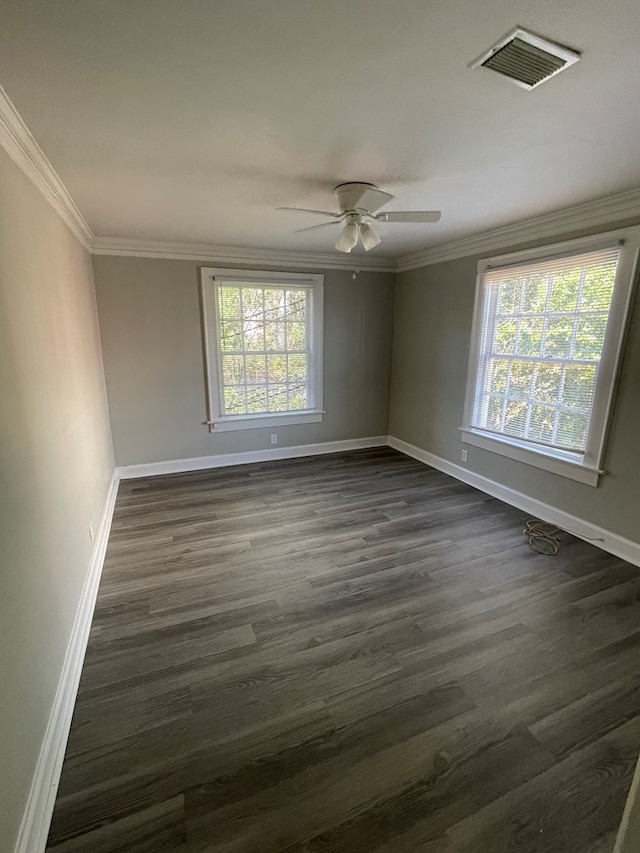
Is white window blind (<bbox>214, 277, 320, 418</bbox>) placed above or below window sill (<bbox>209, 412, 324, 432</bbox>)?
above

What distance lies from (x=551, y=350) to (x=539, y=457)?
0.90 m

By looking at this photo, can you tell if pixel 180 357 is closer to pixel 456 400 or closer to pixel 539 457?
pixel 456 400

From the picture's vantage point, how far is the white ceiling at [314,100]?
1.09 m

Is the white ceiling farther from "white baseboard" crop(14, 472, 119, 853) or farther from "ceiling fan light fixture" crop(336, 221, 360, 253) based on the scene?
"white baseboard" crop(14, 472, 119, 853)

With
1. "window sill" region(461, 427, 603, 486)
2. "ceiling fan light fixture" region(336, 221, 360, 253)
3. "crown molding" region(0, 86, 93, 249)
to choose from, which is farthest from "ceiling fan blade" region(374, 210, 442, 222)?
"window sill" region(461, 427, 603, 486)

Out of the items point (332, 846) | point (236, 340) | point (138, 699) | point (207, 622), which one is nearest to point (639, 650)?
point (332, 846)

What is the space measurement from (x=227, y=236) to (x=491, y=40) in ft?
9.44

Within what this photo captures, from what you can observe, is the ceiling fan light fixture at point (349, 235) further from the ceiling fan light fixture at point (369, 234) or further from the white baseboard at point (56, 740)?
the white baseboard at point (56, 740)

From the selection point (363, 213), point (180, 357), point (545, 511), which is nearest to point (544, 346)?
point (545, 511)

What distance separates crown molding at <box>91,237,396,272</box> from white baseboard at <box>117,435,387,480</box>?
2.17 meters

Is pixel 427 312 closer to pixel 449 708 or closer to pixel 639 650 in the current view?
pixel 639 650

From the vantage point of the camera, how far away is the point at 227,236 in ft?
11.8

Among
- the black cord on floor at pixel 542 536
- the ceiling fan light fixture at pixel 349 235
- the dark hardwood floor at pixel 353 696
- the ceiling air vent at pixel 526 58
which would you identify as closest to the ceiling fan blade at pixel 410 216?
the ceiling fan light fixture at pixel 349 235

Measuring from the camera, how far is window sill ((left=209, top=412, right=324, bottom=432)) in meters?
4.46
